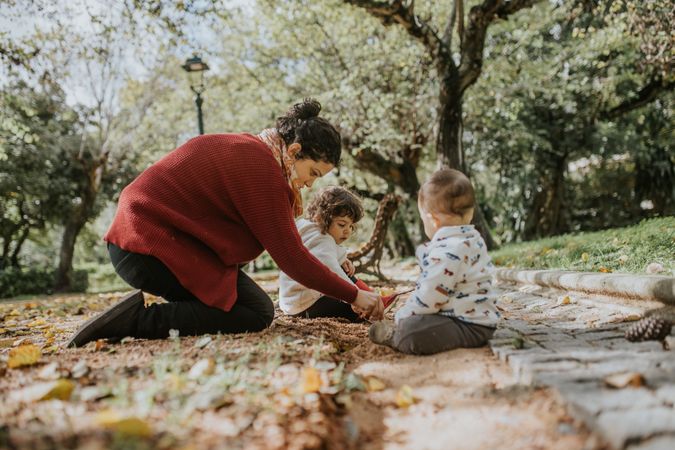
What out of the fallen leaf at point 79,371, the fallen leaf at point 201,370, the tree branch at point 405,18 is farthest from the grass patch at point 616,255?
the tree branch at point 405,18

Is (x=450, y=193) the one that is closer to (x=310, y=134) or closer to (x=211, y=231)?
(x=310, y=134)

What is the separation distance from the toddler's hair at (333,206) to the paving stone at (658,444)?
9.56 feet

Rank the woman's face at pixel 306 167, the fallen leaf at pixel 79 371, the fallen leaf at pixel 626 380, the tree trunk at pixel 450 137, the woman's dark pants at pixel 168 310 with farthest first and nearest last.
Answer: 1. the tree trunk at pixel 450 137
2. the woman's face at pixel 306 167
3. the woman's dark pants at pixel 168 310
4. the fallen leaf at pixel 79 371
5. the fallen leaf at pixel 626 380

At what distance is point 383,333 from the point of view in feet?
9.12

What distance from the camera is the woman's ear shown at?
10.1ft

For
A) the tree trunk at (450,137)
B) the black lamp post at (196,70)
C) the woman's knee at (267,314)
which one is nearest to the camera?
the woman's knee at (267,314)

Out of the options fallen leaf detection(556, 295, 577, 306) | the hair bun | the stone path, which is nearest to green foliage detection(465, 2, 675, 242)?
fallen leaf detection(556, 295, 577, 306)

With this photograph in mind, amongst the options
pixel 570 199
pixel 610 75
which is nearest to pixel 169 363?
pixel 610 75

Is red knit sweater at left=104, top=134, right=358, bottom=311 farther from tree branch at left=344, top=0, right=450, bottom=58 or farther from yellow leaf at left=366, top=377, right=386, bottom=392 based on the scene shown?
tree branch at left=344, top=0, right=450, bottom=58

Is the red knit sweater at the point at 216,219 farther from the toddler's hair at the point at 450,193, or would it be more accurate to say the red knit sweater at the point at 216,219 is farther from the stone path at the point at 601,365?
the stone path at the point at 601,365

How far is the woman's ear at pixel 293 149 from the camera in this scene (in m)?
3.09

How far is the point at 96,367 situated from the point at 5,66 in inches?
266

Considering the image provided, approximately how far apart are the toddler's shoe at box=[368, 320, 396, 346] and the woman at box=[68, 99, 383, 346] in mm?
181

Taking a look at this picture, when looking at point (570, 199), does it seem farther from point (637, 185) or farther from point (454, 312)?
point (454, 312)
